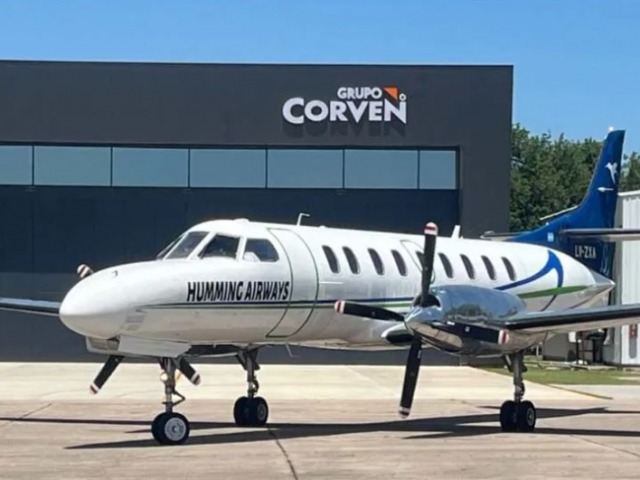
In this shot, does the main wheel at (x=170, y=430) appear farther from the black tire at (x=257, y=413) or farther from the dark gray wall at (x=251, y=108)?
the dark gray wall at (x=251, y=108)

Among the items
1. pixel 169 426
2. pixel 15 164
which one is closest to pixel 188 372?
pixel 169 426

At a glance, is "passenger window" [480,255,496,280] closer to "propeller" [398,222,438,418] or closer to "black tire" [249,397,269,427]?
"propeller" [398,222,438,418]

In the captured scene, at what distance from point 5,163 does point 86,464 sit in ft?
99.8

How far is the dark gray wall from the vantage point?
42.2 m

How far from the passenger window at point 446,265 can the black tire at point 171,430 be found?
248 inches

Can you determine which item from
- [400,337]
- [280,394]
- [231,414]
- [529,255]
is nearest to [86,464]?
[400,337]

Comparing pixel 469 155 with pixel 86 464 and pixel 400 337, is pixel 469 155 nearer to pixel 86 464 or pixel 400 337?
pixel 400 337

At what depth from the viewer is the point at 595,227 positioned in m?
24.7

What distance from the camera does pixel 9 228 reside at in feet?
138

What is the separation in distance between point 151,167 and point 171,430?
2758 cm

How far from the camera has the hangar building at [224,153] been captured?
4212 centimetres

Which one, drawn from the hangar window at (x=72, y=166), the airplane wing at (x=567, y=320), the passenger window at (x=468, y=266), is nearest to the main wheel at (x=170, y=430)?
the airplane wing at (x=567, y=320)

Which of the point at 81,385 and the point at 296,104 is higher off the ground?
the point at 296,104

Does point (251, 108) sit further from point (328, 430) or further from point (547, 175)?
point (547, 175)
